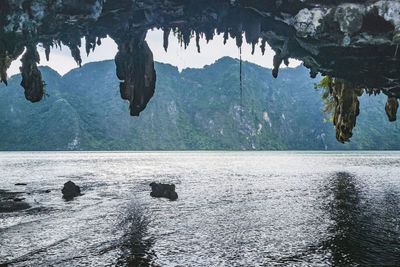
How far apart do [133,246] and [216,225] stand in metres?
5.28

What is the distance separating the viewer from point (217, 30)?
19.2 metres

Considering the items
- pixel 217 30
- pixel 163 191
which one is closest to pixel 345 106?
pixel 217 30

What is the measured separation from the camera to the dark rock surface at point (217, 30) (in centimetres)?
1472

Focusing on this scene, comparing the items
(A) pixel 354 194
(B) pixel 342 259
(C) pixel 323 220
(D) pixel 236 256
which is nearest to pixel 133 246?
(D) pixel 236 256

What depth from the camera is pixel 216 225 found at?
53.0 ft

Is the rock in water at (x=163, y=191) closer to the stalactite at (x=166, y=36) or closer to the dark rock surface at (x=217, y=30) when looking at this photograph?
the dark rock surface at (x=217, y=30)

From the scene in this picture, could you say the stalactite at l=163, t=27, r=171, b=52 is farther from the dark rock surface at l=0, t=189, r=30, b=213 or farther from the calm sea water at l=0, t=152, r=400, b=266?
the dark rock surface at l=0, t=189, r=30, b=213

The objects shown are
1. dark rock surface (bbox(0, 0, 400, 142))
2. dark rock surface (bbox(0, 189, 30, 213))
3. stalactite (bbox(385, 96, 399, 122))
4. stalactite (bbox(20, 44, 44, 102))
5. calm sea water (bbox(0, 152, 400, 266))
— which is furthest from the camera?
stalactite (bbox(385, 96, 399, 122))

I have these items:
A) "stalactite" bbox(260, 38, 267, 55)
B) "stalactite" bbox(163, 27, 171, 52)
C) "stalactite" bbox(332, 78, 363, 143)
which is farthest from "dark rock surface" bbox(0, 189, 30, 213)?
"stalactite" bbox(332, 78, 363, 143)

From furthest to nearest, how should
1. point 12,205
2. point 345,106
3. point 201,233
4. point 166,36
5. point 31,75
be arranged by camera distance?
point 345,106
point 31,75
point 12,205
point 166,36
point 201,233

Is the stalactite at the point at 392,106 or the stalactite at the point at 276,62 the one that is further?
the stalactite at the point at 392,106

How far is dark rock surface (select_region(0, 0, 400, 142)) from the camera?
48.3 feet

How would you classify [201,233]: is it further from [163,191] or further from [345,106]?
[345,106]

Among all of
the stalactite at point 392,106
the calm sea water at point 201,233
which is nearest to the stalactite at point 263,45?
the calm sea water at point 201,233
